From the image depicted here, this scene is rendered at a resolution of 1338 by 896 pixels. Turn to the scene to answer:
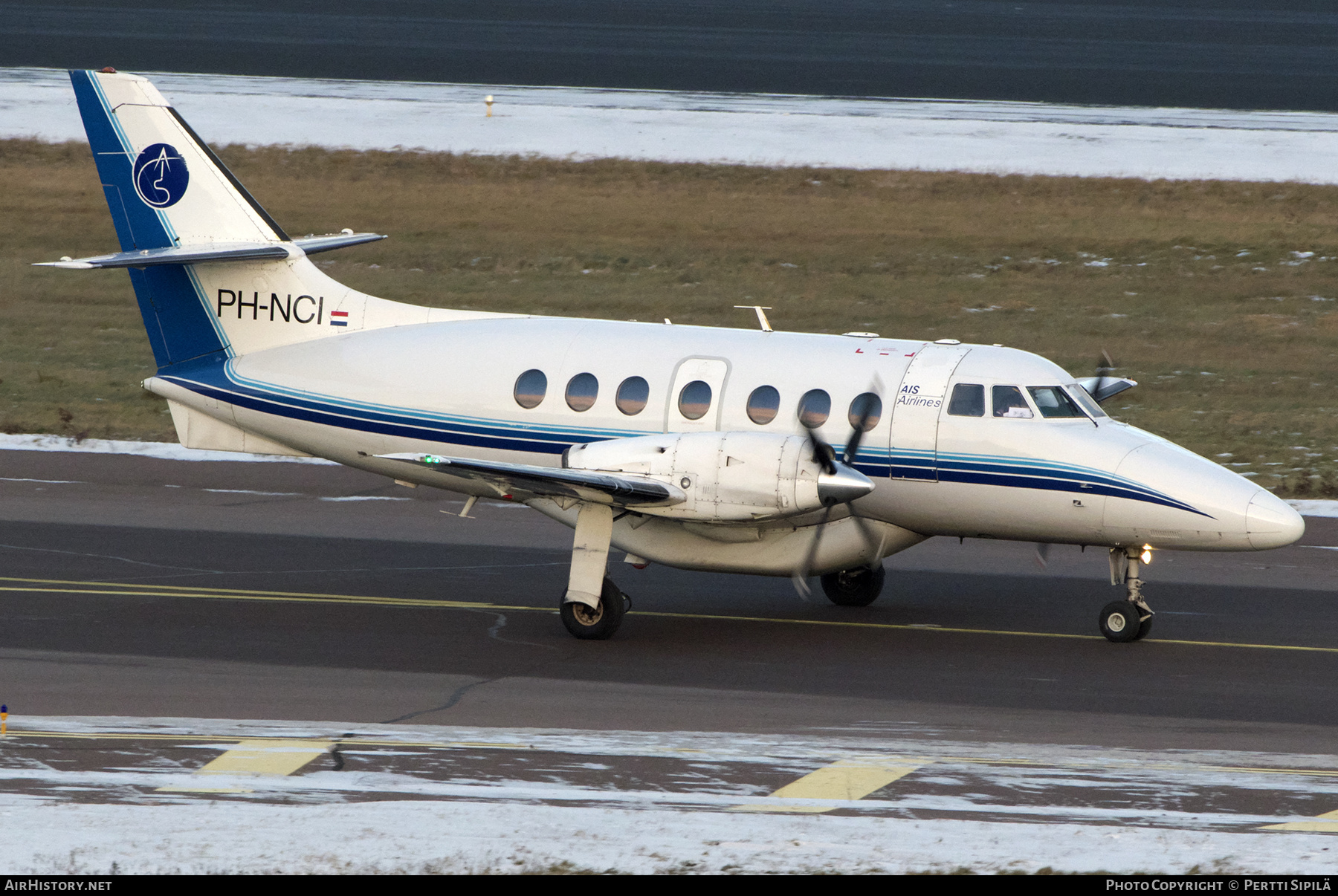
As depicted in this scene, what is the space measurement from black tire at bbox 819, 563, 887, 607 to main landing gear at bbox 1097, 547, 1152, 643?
2508 mm

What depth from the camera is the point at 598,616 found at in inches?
636

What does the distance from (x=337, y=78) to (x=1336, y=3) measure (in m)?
61.4

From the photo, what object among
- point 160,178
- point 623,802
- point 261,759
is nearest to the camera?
point 623,802

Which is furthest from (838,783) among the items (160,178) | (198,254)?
(160,178)

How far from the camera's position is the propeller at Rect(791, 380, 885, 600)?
1505 centimetres

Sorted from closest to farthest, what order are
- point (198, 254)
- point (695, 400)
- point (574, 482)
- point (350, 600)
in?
1. point (574, 482)
2. point (695, 400)
3. point (350, 600)
4. point (198, 254)

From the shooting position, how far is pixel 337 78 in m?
58.1

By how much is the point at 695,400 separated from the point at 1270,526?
18.4 feet

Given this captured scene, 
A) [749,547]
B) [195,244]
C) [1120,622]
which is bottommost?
[1120,622]

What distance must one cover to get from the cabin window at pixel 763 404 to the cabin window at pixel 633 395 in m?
1.09

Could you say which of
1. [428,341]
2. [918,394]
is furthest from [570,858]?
[428,341]

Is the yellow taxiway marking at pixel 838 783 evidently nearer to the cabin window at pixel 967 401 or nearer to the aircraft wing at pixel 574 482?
the aircraft wing at pixel 574 482

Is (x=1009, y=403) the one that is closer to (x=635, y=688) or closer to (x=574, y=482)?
(x=574, y=482)

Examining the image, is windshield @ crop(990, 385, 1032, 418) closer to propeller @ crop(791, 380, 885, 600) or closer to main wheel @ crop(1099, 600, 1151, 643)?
propeller @ crop(791, 380, 885, 600)
